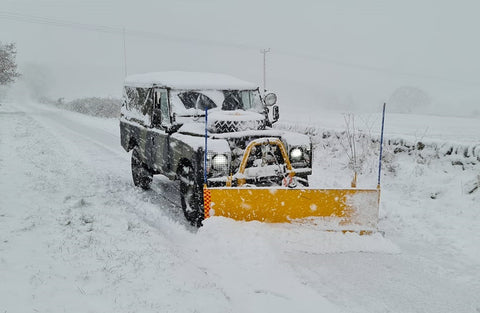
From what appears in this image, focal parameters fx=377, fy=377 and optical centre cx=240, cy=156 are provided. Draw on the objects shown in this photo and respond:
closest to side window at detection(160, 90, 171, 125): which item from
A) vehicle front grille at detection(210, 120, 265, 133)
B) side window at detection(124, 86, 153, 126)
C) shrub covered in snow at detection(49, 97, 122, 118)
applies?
side window at detection(124, 86, 153, 126)

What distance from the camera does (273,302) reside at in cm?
361

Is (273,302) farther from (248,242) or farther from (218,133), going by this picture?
(218,133)

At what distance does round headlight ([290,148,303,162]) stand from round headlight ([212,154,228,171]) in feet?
4.06

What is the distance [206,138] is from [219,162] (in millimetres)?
620

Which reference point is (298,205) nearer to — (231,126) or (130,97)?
(231,126)

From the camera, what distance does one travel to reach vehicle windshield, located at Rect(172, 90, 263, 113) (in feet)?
21.8

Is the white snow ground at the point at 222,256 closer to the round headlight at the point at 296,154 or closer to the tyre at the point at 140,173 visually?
the tyre at the point at 140,173

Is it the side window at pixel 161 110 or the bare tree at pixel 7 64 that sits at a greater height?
the bare tree at pixel 7 64

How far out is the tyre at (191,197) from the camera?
5547 mm

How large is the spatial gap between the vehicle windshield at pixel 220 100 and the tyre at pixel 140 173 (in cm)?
194

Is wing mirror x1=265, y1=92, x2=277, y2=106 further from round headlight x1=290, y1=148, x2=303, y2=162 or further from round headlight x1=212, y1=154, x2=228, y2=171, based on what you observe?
round headlight x1=212, y1=154, x2=228, y2=171

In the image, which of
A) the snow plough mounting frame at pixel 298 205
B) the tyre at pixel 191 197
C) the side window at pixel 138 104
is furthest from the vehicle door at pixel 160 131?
the snow plough mounting frame at pixel 298 205

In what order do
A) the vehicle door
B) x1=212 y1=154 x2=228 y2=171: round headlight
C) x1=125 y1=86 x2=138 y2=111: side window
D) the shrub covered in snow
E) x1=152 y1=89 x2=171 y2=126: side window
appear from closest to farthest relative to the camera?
x1=212 y1=154 x2=228 y2=171: round headlight → the vehicle door → x1=152 y1=89 x2=171 y2=126: side window → x1=125 y1=86 x2=138 y2=111: side window → the shrub covered in snow

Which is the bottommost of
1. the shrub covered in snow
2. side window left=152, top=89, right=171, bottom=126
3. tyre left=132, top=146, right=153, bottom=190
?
tyre left=132, top=146, right=153, bottom=190
